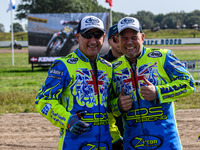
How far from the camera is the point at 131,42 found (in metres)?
3.27

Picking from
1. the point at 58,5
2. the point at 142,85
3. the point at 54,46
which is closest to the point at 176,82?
the point at 142,85

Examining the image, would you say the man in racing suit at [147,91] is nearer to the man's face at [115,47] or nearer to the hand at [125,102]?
the hand at [125,102]

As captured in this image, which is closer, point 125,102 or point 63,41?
point 125,102

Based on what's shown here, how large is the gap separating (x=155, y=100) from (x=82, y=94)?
0.77 m

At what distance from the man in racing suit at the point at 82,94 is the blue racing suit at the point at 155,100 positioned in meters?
0.28

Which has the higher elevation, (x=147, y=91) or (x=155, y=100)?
(x=147, y=91)

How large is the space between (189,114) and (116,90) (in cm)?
605

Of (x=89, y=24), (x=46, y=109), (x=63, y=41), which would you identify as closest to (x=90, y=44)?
(x=89, y=24)

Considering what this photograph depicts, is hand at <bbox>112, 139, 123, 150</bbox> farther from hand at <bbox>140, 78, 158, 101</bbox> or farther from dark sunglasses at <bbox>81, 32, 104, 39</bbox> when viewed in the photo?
dark sunglasses at <bbox>81, 32, 104, 39</bbox>

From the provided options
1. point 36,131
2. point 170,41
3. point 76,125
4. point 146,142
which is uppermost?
point 170,41

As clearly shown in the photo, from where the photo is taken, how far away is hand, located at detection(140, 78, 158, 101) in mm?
3057

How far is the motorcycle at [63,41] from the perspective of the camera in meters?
20.4

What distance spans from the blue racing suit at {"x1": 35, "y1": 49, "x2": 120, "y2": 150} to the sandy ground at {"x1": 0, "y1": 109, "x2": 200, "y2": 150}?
12.3 feet

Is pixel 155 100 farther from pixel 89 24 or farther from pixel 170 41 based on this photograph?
pixel 170 41
